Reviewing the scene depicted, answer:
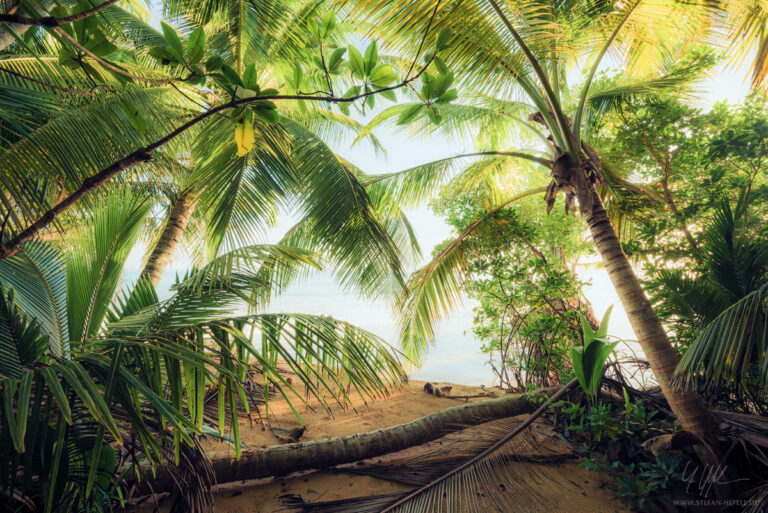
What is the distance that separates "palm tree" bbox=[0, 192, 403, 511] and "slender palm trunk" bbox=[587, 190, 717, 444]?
2.03m

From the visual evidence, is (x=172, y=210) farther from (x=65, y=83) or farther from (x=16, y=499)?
(x=16, y=499)

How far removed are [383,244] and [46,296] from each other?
8.14 feet

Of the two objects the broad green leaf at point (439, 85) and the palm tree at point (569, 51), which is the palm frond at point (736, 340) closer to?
the palm tree at point (569, 51)

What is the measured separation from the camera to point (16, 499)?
124cm

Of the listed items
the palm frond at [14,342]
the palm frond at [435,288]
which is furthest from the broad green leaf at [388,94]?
the palm frond at [435,288]

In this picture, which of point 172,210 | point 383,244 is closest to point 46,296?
point 383,244

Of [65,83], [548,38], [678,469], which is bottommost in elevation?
[678,469]

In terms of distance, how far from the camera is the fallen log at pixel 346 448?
2154 millimetres

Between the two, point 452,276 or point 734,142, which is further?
point 452,276

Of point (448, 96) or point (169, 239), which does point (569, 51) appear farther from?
point (169, 239)

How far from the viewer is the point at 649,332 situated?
7.58 ft

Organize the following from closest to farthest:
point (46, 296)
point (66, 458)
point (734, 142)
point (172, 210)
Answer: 1. point (66, 458)
2. point (46, 296)
3. point (734, 142)
4. point (172, 210)

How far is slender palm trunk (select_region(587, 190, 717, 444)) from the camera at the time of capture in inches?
84.0

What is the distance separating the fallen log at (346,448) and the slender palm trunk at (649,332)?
3.45 ft
